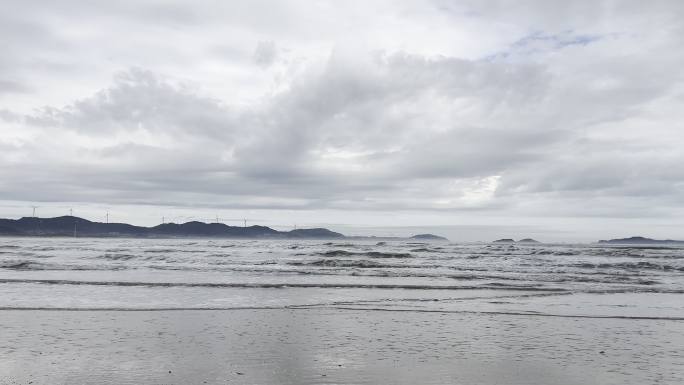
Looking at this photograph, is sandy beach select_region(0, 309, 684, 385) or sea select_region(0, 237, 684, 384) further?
sea select_region(0, 237, 684, 384)

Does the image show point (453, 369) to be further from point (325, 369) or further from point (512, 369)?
point (325, 369)

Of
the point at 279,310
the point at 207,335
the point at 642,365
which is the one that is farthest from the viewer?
the point at 279,310

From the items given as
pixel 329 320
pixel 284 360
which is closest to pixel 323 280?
pixel 329 320

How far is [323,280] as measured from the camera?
28.0m

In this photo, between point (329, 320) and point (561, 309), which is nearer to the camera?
point (329, 320)

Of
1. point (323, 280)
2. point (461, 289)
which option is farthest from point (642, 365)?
point (323, 280)

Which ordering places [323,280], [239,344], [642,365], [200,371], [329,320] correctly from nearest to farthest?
[200,371] → [642,365] → [239,344] → [329,320] → [323,280]

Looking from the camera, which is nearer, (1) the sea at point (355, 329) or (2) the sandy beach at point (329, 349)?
(2) the sandy beach at point (329, 349)

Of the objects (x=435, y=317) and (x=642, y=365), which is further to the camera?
(x=435, y=317)

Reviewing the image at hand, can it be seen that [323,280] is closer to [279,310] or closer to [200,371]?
[279,310]

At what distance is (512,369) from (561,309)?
8.98 m

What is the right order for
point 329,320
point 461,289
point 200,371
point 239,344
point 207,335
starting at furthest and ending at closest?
point 461,289
point 329,320
point 207,335
point 239,344
point 200,371

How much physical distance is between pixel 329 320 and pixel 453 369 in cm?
565

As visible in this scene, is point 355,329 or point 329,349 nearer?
point 329,349
